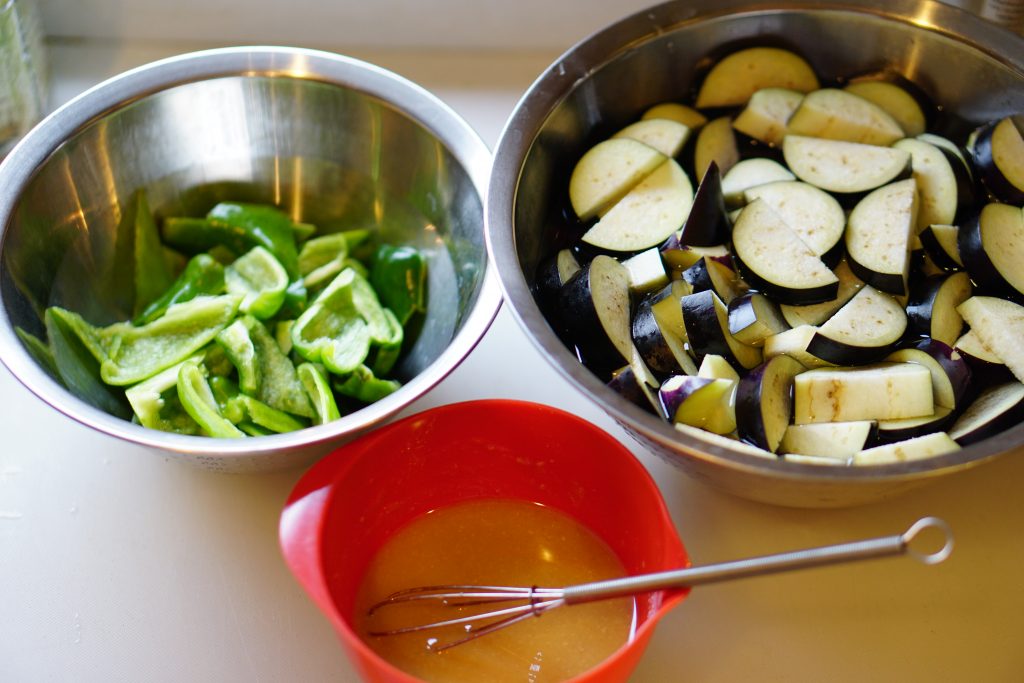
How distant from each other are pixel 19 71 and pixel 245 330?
2.11 ft

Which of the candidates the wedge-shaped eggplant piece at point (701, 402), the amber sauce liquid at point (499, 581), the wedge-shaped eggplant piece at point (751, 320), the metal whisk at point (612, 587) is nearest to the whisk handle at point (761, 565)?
the metal whisk at point (612, 587)

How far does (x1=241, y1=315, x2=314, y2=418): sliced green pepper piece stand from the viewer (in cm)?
126

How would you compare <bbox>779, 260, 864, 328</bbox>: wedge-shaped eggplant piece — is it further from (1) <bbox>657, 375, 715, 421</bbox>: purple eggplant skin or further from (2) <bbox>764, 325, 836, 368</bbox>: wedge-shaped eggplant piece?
(1) <bbox>657, 375, 715, 421</bbox>: purple eggplant skin

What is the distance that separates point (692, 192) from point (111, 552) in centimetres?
90

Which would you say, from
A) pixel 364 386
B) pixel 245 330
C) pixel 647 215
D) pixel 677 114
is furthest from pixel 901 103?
pixel 245 330

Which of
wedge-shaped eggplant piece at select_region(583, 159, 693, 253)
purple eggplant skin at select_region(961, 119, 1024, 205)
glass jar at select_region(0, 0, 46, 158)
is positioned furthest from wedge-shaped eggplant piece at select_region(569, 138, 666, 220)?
glass jar at select_region(0, 0, 46, 158)

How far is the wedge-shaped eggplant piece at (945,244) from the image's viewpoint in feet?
4.23

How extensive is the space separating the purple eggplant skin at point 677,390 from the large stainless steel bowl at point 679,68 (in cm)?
6

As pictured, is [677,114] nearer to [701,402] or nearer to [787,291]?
[787,291]

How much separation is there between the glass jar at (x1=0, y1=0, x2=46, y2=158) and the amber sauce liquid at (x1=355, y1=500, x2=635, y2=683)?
3.14 feet

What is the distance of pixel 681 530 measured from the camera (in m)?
1.22

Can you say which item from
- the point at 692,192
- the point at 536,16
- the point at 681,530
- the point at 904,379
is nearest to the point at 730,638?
the point at 681,530

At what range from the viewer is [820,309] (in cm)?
128

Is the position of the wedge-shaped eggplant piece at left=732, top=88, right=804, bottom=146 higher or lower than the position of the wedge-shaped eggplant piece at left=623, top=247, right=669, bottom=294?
higher
